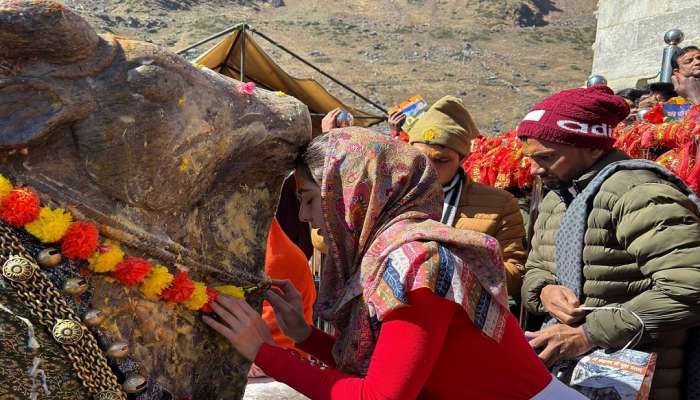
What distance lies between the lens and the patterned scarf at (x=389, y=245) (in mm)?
1562

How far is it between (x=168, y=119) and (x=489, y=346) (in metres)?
0.94

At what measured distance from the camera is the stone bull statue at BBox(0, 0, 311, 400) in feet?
4.22

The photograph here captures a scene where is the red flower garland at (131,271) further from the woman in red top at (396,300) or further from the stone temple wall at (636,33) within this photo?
the stone temple wall at (636,33)

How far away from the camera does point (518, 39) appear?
54406 mm

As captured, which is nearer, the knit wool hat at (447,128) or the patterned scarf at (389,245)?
the patterned scarf at (389,245)

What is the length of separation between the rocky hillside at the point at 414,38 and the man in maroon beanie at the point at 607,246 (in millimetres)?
31785

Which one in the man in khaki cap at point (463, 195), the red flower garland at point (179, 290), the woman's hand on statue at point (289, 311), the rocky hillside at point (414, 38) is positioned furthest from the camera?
the rocky hillside at point (414, 38)

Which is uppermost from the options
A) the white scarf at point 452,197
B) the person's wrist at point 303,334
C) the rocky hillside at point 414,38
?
the person's wrist at point 303,334

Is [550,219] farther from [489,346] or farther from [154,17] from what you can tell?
[154,17]

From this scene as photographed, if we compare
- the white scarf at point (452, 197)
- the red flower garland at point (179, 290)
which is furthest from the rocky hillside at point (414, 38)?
the red flower garland at point (179, 290)

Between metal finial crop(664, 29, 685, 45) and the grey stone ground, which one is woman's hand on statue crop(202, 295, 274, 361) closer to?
the grey stone ground

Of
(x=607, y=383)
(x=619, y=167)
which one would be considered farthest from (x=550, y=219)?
(x=607, y=383)

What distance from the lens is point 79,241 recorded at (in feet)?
4.33

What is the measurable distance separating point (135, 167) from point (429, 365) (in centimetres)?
78
